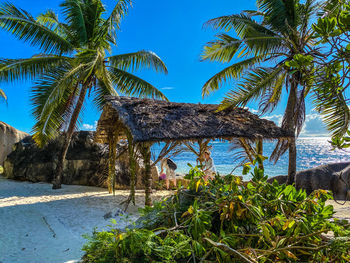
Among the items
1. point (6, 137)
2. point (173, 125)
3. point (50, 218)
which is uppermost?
point (6, 137)

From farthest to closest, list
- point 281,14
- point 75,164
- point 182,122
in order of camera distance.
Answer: point 75,164, point 281,14, point 182,122

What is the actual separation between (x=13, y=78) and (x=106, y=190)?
198 inches

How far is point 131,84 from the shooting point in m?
9.59

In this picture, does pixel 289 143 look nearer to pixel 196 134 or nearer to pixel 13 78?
pixel 196 134

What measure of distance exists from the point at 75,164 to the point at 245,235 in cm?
1034

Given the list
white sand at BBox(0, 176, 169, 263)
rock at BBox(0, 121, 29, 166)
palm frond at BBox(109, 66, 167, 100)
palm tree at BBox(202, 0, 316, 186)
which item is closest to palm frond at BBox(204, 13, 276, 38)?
palm tree at BBox(202, 0, 316, 186)

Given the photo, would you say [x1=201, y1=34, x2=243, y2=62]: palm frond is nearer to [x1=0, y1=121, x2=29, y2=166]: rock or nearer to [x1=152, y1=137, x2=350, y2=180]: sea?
[x1=152, y1=137, x2=350, y2=180]: sea

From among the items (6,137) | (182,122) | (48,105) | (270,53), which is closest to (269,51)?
(270,53)

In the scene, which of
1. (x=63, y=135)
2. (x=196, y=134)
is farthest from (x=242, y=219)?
(x=63, y=135)

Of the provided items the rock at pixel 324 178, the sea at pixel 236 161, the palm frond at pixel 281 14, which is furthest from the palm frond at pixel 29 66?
the rock at pixel 324 178

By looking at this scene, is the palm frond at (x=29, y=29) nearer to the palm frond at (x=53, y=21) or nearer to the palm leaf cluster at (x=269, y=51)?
the palm frond at (x=53, y=21)

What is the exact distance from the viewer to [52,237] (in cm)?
456

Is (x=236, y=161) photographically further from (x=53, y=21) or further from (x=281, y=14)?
(x=53, y=21)

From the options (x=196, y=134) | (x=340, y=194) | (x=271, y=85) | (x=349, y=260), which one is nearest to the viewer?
(x=349, y=260)
